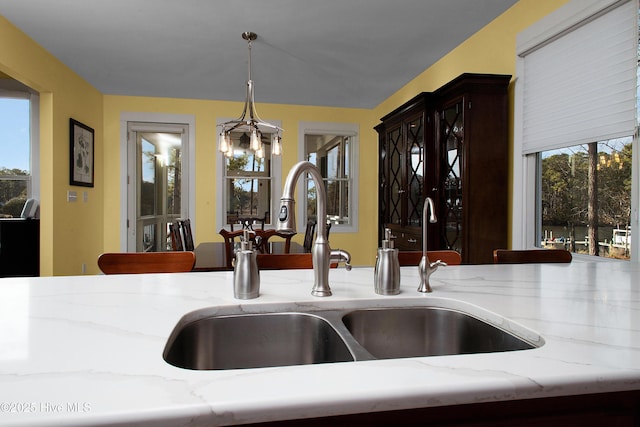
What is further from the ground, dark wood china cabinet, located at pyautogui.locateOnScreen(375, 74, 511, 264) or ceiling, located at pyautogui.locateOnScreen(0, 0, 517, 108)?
ceiling, located at pyautogui.locateOnScreen(0, 0, 517, 108)

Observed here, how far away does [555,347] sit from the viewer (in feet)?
2.20

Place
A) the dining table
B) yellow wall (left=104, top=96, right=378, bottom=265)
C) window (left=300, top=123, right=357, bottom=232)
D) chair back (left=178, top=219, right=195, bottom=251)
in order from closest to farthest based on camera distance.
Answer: the dining table < chair back (left=178, top=219, right=195, bottom=251) < yellow wall (left=104, top=96, right=378, bottom=265) < window (left=300, top=123, right=357, bottom=232)

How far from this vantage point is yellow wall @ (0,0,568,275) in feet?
9.89

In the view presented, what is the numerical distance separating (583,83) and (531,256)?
A: 117 centimetres

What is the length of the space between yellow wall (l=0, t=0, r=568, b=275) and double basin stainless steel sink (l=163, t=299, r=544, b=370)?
7.36 ft

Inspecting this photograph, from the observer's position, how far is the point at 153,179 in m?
5.26

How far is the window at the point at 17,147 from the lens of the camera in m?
4.25

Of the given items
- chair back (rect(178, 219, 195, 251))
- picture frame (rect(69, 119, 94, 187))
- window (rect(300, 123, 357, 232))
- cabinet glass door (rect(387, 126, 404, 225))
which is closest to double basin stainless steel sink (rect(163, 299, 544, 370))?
chair back (rect(178, 219, 195, 251))

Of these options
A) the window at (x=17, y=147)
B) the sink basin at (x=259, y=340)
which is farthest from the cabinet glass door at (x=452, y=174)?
the window at (x=17, y=147)

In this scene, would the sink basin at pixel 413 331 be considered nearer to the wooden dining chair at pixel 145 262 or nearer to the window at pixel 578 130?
the wooden dining chair at pixel 145 262

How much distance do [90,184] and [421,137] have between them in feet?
12.8

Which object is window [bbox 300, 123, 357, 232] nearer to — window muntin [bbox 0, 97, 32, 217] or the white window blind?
the white window blind

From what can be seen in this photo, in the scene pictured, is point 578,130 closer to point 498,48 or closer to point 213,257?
point 498,48

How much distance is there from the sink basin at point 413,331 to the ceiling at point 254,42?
7.83ft
